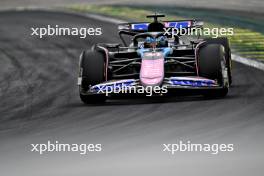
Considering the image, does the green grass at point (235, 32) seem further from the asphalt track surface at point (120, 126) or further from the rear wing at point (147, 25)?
the rear wing at point (147, 25)

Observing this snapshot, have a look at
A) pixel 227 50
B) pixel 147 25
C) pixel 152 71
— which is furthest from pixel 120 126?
pixel 227 50

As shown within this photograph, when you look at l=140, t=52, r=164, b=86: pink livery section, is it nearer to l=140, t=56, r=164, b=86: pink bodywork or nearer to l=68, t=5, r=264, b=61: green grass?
l=140, t=56, r=164, b=86: pink bodywork

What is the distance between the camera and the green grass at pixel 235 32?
23203mm

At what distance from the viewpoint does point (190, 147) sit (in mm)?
13234

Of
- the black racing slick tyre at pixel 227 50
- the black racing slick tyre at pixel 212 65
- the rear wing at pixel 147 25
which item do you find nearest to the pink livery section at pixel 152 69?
the black racing slick tyre at pixel 212 65

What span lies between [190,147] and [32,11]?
2177 centimetres

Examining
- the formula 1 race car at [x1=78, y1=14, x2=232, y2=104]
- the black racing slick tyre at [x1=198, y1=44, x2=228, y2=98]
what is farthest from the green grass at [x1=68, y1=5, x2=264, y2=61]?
the black racing slick tyre at [x1=198, y1=44, x2=228, y2=98]

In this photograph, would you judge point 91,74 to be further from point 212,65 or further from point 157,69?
point 212,65

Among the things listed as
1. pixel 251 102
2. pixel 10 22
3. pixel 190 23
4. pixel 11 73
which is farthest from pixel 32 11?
pixel 251 102

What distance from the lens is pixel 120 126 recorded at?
49.3ft

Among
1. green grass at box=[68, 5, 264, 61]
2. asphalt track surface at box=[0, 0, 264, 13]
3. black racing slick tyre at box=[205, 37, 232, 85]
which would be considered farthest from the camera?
asphalt track surface at box=[0, 0, 264, 13]

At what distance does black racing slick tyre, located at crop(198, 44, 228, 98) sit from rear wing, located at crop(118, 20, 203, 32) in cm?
136

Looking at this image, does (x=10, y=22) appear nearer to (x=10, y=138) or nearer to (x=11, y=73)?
(x=11, y=73)

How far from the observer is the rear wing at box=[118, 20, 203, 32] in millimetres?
18484
